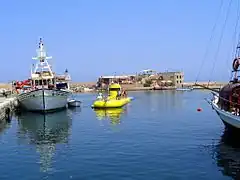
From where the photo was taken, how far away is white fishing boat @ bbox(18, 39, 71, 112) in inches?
2112

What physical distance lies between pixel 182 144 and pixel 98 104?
113 feet

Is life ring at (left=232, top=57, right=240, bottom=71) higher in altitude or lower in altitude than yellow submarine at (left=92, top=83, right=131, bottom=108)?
higher

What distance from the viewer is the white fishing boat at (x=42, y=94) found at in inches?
2112

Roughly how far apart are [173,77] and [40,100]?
14423 cm

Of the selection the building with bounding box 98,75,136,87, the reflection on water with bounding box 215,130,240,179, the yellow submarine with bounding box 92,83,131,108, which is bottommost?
the reflection on water with bounding box 215,130,240,179

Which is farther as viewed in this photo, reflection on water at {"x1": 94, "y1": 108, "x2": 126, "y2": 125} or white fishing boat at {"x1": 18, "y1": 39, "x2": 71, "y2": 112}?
white fishing boat at {"x1": 18, "y1": 39, "x2": 71, "y2": 112}

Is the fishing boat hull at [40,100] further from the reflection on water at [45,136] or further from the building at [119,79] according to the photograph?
the building at [119,79]

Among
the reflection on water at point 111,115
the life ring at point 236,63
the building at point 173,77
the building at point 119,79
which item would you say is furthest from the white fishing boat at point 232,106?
the building at point 173,77

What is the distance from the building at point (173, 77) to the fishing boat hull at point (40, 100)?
136787mm

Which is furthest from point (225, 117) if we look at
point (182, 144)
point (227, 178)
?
point (227, 178)

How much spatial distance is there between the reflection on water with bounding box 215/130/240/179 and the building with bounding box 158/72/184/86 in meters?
162

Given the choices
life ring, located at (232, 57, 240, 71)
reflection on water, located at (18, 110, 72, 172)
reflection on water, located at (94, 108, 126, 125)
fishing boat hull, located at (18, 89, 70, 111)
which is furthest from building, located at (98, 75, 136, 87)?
life ring, located at (232, 57, 240, 71)

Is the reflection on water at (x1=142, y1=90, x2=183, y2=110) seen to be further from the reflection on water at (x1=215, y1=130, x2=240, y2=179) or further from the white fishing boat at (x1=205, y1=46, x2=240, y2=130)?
the reflection on water at (x1=215, y1=130, x2=240, y2=179)

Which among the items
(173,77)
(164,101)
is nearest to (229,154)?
(164,101)
